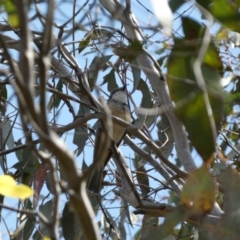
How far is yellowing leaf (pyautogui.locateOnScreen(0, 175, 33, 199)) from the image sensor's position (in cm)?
142

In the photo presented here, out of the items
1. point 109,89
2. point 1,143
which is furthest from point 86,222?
point 109,89

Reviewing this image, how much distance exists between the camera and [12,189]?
146 cm

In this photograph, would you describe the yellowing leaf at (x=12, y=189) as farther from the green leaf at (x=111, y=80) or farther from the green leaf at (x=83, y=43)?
the green leaf at (x=111, y=80)

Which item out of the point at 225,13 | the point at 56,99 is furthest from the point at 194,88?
the point at 56,99

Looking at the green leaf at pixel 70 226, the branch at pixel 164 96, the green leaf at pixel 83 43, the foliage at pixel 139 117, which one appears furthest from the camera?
the green leaf at pixel 83 43

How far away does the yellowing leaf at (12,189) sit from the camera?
1.42m

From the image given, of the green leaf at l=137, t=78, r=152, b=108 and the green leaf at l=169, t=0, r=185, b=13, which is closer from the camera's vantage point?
the green leaf at l=169, t=0, r=185, b=13

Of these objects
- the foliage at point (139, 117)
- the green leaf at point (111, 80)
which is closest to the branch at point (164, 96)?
the foliage at point (139, 117)

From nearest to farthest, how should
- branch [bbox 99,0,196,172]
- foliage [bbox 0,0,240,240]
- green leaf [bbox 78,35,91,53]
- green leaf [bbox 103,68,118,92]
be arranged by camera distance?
foliage [bbox 0,0,240,240] → branch [bbox 99,0,196,172] → green leaf [bbox 78,35,91,53] → green leaf [bbox 103,68,118,92]

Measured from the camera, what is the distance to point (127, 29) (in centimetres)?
269

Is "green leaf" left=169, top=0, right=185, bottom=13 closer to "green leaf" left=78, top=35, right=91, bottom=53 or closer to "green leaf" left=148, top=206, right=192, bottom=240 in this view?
"green leaf" left=148, top=206, right=192, bottom=240

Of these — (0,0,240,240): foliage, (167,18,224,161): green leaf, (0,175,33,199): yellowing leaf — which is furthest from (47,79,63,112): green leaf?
(0,175,33,199): yellowing leaf

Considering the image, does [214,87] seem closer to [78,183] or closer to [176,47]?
[176,47]

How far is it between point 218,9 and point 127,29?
0.98m
